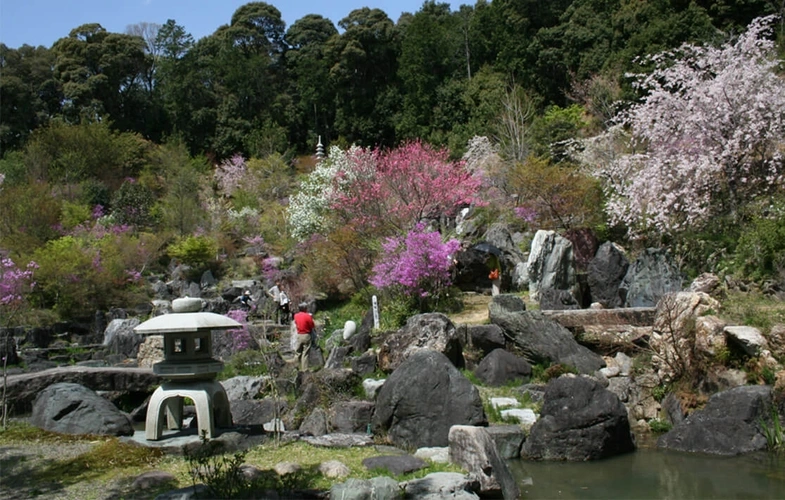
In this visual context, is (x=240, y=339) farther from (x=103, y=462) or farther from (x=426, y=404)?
(x=103, y=462)

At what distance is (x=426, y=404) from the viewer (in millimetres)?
8133

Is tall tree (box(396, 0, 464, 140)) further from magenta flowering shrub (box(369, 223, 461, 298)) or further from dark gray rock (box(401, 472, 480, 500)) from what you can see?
dark gray rock (box(401, 472, 480, 500))

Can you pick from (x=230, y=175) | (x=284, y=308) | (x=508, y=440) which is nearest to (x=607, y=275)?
(x=508, y=440)

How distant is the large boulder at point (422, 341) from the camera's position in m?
11.2

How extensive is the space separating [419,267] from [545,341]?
398 cm

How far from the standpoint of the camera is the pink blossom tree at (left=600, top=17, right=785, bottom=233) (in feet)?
45.1

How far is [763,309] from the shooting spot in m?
10.2

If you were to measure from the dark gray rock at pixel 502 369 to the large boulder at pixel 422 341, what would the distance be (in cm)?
57

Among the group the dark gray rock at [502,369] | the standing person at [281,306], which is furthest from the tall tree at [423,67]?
the dark gray rock at [502,369]

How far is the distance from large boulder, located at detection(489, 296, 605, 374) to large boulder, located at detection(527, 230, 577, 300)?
10.0 ft

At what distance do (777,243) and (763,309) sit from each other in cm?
224

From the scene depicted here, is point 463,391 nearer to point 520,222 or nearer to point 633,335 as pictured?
point 633,335

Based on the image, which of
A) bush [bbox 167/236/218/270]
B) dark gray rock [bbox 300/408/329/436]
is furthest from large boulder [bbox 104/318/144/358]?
dark gray rock [bbox 300/408/329/436]

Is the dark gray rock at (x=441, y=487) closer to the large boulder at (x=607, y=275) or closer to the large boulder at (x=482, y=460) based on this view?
the large boulder at (x=482, y=460)
